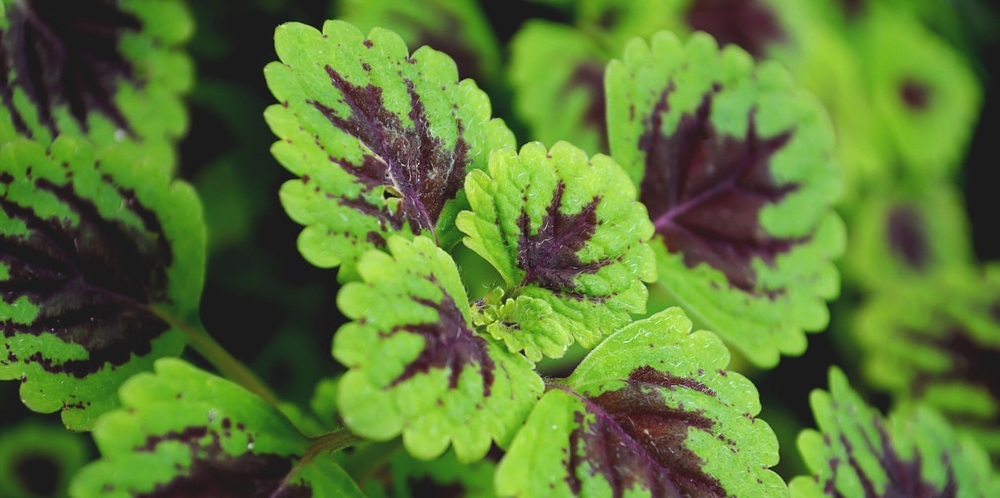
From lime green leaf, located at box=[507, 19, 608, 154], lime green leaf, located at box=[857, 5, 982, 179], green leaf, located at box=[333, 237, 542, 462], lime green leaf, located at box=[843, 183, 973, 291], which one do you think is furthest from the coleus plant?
lime green leaf, located at box=[857, 5, 982, 179]

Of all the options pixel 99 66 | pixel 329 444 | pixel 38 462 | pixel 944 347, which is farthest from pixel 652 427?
pixel 944 347

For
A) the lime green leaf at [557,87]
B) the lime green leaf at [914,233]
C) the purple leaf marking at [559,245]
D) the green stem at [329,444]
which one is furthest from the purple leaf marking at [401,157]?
the lime green leaf at [914,233]

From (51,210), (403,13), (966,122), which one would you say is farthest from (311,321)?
(966,122)

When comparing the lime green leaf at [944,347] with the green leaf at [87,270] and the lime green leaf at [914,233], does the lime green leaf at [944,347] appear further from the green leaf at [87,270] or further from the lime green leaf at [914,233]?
the green leaf at [87,270]

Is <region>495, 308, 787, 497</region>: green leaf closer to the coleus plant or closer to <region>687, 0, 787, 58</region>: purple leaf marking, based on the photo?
the coleus plant

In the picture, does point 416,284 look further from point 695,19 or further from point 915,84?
point 915,84
